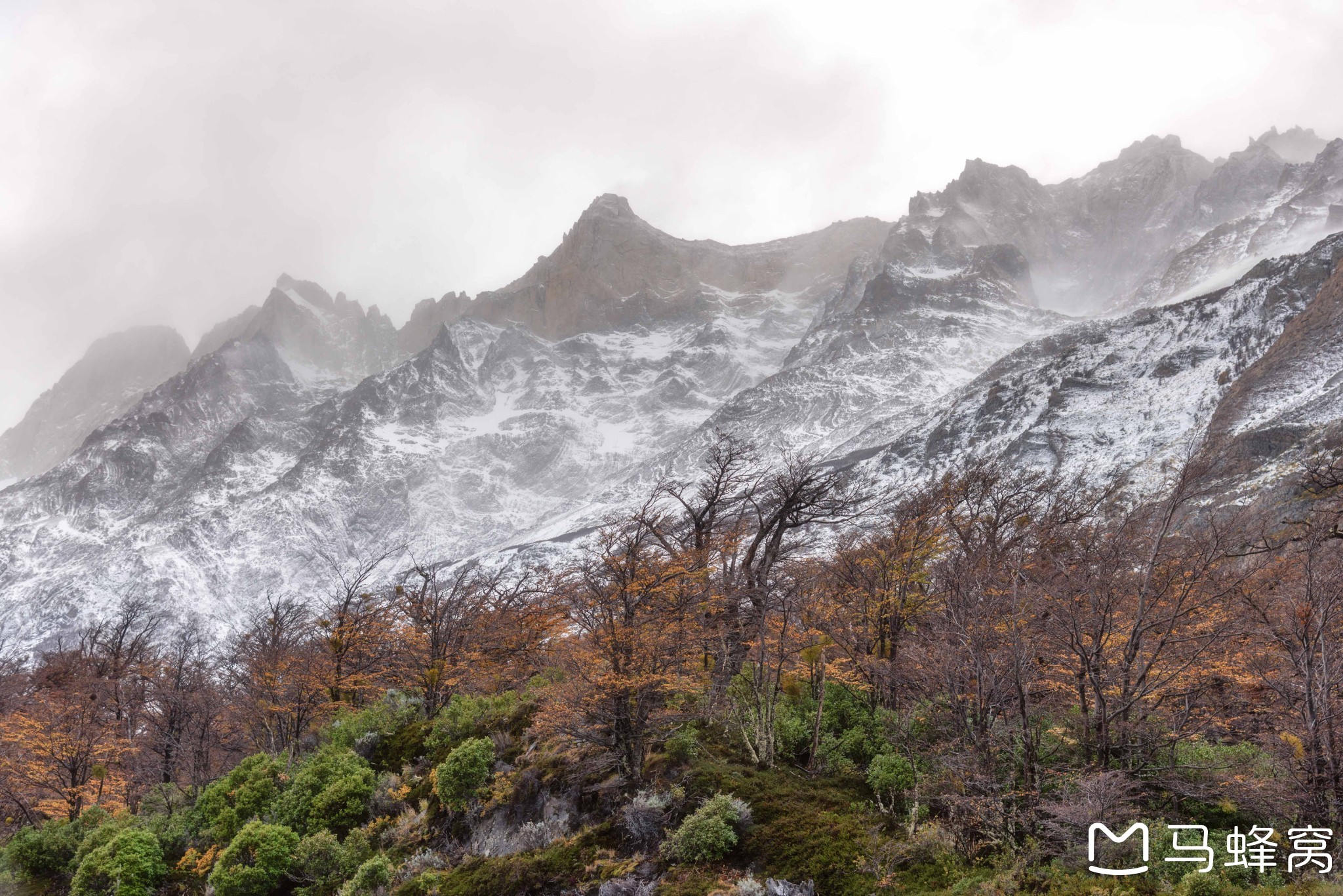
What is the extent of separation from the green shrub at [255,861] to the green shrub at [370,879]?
6.80ft

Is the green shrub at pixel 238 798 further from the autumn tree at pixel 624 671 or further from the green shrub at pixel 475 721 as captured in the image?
the autumn tree at pixel 624 671

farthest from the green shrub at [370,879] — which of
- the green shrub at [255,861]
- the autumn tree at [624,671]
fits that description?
the autumn tree at [624,671]

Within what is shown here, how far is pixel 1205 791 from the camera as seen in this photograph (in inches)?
451

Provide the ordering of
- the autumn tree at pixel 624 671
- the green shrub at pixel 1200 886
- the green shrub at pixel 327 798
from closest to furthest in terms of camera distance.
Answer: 1. the green shrub at pixel 1200 886
2. the autumn tree at pixel 624 671
3. the green shrub at pixel 327 798

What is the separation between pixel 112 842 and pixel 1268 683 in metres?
27.7

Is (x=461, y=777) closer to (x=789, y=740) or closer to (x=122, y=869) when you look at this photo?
(x=789, y=740)

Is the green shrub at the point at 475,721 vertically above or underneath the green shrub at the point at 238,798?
above

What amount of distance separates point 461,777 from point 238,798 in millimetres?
8452

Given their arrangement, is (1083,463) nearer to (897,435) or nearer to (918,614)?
(897,435)

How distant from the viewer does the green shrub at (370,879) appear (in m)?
14.9

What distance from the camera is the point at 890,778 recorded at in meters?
14.0

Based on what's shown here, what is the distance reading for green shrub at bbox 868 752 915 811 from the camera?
14.0 m

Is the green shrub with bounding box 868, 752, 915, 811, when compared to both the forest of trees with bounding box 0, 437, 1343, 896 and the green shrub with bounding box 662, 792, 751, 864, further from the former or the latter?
the green shrub with bounding box 662, 792, 751, 864

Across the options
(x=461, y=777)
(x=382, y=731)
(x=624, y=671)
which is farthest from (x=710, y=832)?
(x=382, y=731)
